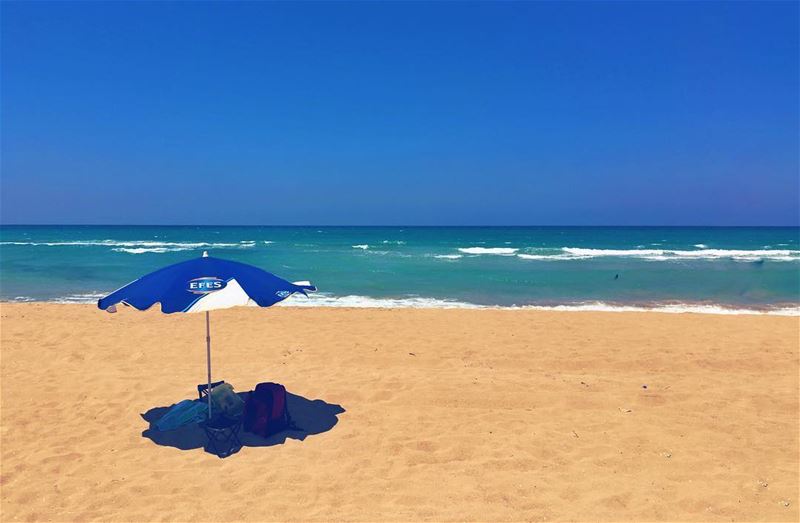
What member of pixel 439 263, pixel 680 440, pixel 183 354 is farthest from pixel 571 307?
pixel 439 263

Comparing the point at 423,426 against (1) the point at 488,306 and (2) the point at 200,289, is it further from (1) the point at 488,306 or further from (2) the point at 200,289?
(1) the point at 488,306

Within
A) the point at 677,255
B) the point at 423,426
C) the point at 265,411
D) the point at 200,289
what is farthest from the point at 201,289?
the point at 677,255

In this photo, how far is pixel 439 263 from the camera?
96.1 ft

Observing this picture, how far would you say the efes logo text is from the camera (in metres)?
4.61

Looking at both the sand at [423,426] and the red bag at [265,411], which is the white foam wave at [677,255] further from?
the red bag at [265,411]

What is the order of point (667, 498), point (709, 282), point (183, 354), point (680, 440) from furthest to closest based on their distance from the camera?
1. point (709, 282)
2. point (183, 354)
3. point (680, 440)
4. point (667, 498)

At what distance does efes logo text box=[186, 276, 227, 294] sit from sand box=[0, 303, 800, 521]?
5.28ft

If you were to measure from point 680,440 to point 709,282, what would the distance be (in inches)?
739

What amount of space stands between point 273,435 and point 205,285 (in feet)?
5.79

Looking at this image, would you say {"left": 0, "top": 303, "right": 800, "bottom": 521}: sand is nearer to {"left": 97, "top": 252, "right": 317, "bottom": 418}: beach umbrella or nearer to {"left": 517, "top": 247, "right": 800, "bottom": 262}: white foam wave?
{"left": 97, "top": 252, "right": 317, "bottom": 418}: beach umbrella

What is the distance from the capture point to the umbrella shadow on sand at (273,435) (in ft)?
16.6

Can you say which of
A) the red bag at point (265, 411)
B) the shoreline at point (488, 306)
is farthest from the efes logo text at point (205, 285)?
the shoreline at point (488, 306)

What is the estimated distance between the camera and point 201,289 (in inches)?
182

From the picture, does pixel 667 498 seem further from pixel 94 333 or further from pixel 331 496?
pixel 94 333
